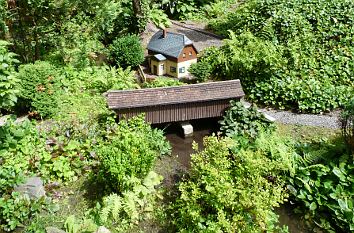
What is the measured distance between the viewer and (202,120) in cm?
1274

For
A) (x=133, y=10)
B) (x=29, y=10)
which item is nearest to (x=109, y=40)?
(x=133, y=10)

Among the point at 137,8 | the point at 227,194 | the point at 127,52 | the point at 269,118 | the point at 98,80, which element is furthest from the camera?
the point at 137,8

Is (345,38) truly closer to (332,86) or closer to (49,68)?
(332,86)

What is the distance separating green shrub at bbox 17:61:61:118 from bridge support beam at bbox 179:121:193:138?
387 centimetres

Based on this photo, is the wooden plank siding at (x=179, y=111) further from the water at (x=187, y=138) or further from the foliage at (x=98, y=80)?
the foliage at (x=98, y=80)

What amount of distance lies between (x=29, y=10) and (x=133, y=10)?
451 cm

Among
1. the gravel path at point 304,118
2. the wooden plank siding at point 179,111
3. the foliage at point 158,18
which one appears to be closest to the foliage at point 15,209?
the wooden plank siding at point 179,111

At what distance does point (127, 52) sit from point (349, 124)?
309 inches

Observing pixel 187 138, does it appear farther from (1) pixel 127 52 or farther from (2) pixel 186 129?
(1) pixel 127 52

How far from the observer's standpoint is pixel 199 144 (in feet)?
38.7

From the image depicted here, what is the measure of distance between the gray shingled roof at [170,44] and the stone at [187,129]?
2535 millimetres

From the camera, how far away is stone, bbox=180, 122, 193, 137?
12.1 metres

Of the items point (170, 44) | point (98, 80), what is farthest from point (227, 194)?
point (170, 44)

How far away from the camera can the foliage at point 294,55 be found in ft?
42.9
